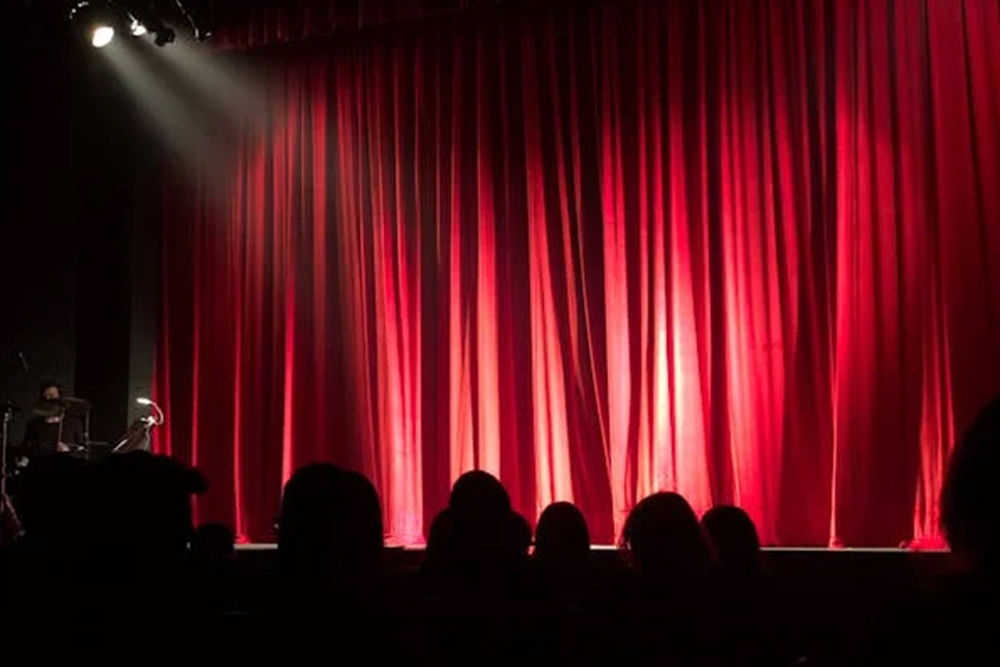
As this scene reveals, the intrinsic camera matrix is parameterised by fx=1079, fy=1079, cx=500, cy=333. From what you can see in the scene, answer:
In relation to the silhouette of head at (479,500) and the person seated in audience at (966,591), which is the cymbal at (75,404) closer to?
the silhouette of head at (479,500)

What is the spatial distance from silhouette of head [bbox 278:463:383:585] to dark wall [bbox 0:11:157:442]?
21.8 feet

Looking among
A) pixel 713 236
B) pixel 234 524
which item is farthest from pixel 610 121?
pixel 234 524

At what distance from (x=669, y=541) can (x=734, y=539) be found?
0.66 metres

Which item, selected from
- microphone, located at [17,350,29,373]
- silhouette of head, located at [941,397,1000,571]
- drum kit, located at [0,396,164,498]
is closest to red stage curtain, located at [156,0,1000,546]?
drum kit, located at [0,396,164,498]

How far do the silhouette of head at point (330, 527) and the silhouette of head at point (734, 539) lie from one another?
5.12 feet

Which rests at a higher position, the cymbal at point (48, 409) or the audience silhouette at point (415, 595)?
the cymbal at point (48, 409)

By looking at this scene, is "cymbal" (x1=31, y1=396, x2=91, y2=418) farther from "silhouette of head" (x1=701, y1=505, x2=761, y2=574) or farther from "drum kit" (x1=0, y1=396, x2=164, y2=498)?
"silhouette of head" (x1=701, y1=505, x2=761, y2=574)

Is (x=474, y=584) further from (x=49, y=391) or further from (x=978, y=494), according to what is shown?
(x=49, y=391)

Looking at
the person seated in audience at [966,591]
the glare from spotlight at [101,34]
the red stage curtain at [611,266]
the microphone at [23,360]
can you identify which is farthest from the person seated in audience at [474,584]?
the microphone at [23,360]

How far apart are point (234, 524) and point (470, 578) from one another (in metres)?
5.67

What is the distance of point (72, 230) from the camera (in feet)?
28.3

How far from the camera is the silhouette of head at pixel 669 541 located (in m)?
2.85

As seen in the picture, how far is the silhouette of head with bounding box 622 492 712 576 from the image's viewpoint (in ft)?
9.36

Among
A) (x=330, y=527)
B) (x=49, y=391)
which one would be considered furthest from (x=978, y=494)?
(x=49, y=391)
